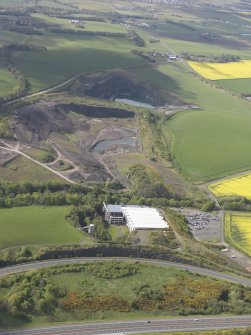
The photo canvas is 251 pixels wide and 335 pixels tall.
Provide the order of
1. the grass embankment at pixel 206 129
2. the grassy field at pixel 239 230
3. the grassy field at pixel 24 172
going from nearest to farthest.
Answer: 1. the grassy field at pixel 239 230
2. the grassy field at pixel 24 172
3. the grass embankment at pixel 206 129

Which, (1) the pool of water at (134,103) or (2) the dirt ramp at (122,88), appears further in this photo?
(1) the pool of water at (134,103)

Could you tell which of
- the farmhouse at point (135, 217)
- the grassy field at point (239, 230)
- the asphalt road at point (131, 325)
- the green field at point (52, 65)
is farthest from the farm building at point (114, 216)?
the green field at point (52, 65)

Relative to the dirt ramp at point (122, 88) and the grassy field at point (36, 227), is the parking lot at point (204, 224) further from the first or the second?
the dirt ramp at point (122, 88)

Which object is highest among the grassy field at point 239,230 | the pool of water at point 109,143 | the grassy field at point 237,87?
the grassy field at point 237,87

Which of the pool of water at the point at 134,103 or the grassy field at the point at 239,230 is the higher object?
the pool of water at the point at 134,103

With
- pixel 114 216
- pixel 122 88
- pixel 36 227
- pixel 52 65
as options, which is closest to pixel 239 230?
pixel 114 216

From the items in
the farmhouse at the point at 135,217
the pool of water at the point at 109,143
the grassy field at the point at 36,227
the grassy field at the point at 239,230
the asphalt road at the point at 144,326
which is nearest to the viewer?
the asphalt road at the point at 144,326

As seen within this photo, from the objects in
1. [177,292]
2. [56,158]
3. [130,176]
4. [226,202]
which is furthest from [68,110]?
[177,292]
